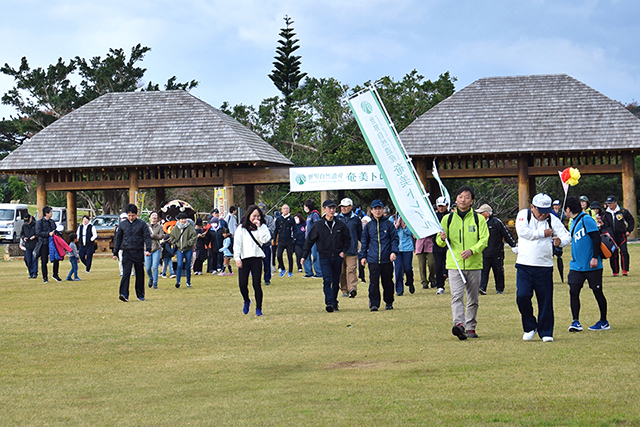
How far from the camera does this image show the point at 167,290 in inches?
690

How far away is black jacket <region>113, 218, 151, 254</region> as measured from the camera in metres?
15.0

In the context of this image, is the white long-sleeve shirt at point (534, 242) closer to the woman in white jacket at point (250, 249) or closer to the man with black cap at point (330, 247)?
the man with black cap at point (330, 247)

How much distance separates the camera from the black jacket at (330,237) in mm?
12844

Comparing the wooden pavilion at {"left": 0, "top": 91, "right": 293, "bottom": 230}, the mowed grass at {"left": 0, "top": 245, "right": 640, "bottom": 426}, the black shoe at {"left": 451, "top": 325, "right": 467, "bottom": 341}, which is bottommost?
the mowed grass at {"left": 0, "top": 245, "right": 640, "bottom": 426}

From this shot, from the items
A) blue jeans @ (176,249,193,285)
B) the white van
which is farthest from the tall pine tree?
blue jeans @ (176,249,193,285)

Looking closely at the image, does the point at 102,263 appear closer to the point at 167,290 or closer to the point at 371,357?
the point at 167,290

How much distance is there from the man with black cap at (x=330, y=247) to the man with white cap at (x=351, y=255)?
683 mm

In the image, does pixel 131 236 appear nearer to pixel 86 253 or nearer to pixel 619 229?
pixel 86 253

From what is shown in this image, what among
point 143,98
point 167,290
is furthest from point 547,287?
point 143,98

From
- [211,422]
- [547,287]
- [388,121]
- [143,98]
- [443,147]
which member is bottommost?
[211,422]

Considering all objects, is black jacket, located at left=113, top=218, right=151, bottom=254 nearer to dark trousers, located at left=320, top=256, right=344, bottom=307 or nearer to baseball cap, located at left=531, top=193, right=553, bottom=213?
dark trousers, located at left=320, top=256, right=344, bottom=307

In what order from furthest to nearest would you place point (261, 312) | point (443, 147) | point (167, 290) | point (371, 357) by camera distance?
1. point (443, 147)
2. point (167, 290)
3. point (261, 312)
4. point (371, 357)

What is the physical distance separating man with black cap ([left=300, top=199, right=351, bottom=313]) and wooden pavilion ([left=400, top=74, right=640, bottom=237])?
1984cm

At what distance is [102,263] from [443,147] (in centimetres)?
1398
